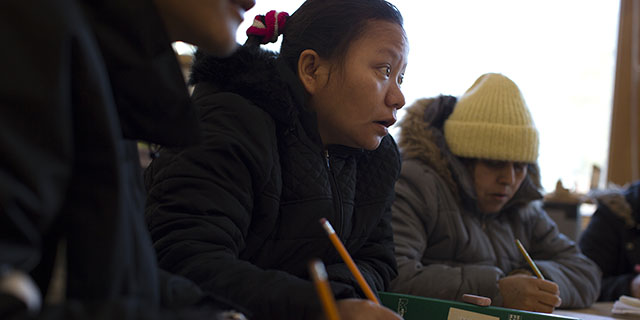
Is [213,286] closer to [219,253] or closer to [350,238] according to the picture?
[219,253]

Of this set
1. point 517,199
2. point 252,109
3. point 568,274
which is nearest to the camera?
point 252,109

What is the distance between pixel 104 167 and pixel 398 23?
0.95m

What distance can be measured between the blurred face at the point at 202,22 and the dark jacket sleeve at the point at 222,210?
11.0 inches

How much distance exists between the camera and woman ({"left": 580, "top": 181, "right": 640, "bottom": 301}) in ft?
8.05

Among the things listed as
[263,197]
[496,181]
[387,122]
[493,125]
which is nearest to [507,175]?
[496,181]

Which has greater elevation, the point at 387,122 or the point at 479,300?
the point at 387,122

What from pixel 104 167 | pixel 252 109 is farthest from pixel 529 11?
pixel 104 167

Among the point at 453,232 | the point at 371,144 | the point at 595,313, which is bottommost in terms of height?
the point at 595,313

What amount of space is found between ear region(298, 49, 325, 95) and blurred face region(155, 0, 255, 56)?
542 millimetres

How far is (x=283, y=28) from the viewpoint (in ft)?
4.46

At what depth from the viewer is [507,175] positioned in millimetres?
1933

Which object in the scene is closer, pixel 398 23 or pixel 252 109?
pixel 252 109

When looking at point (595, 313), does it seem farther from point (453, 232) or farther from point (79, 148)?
point (79, 148)

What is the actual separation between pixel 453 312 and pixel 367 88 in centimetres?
50
